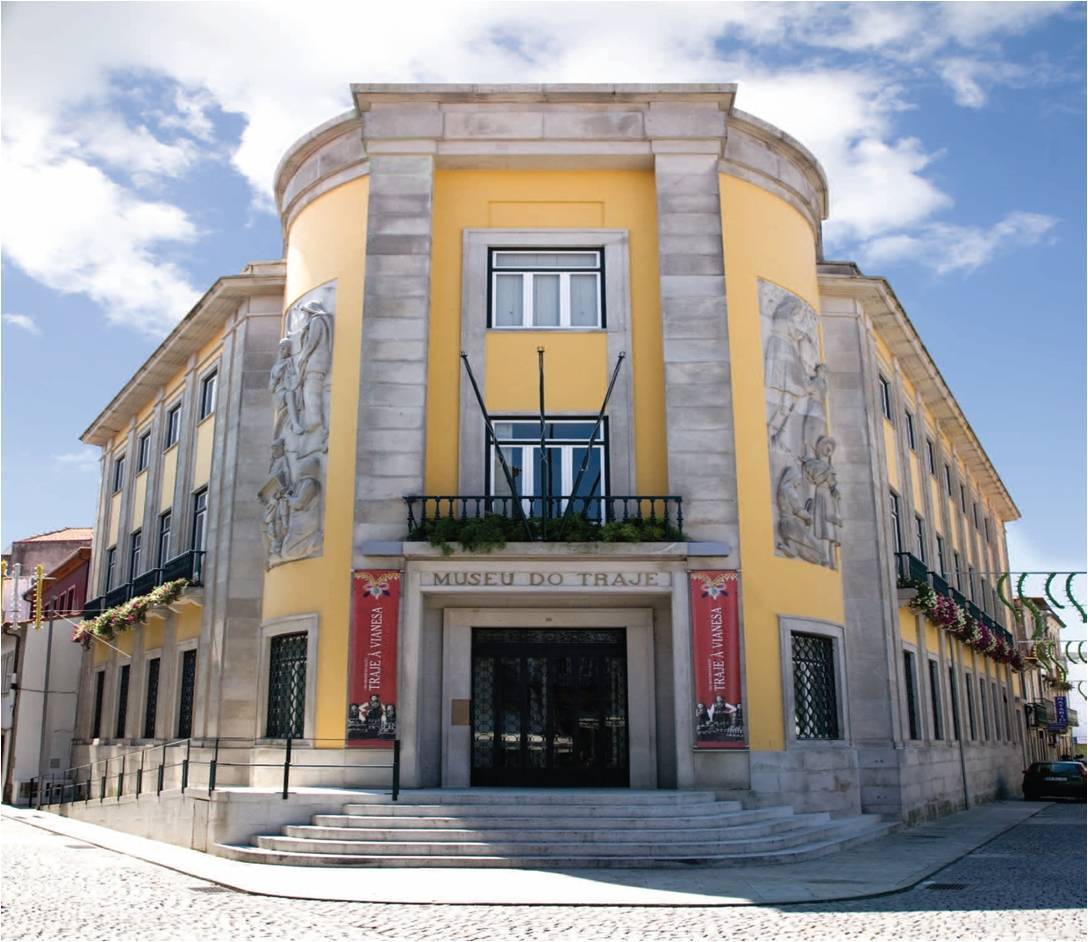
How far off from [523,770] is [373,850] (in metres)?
4.86

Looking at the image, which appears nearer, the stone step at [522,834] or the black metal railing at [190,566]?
the stone step at [522,834]

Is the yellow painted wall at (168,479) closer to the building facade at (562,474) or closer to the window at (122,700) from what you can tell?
the window at (122,700)

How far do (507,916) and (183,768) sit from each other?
376 inches

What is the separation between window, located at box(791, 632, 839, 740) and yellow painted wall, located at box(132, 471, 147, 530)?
1880cm

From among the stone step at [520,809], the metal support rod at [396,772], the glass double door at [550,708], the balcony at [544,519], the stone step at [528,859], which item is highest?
the balcony at [544,519]

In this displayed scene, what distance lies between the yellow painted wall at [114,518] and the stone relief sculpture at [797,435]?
2030 cm

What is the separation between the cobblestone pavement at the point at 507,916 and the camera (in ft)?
32.7

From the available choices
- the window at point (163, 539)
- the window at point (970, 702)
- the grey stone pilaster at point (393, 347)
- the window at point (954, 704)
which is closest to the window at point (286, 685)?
the grey stone pilaster at point (393, 347)

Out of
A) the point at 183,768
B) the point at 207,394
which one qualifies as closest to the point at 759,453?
the point at 183,768

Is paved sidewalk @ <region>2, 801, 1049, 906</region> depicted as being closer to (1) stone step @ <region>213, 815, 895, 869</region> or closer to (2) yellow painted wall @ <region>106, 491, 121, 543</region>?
(1) stone step @ <region>213, 815, 895, 869</region>

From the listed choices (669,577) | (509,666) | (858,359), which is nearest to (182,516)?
(509,666)

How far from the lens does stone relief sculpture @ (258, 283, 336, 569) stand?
787 inches

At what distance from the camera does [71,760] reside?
32.4 meters

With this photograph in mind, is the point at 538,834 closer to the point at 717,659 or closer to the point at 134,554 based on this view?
the point at 717,659
